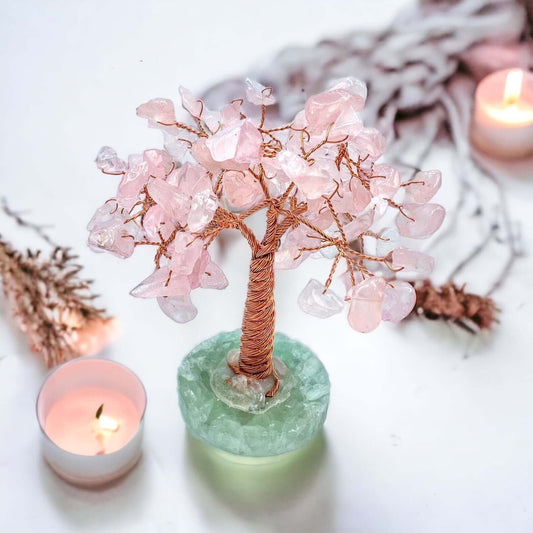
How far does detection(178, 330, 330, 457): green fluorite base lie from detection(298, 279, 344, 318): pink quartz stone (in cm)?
17

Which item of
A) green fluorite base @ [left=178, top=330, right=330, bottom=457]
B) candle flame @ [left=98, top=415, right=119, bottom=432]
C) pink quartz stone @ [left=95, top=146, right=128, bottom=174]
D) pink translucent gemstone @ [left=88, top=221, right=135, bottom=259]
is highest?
pink quartz stone @ [left=95, top=146, right=128, bottom=174]

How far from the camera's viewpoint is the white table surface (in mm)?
896

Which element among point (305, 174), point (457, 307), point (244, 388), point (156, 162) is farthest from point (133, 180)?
point (457, 307)

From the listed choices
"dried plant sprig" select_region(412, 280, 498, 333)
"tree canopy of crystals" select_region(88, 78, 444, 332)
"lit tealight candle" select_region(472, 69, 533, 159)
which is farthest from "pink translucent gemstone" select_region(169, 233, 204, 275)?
"lit tealight candle" select_region(472, 69, 533, 159)

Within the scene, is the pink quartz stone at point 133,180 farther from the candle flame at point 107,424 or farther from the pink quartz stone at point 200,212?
the candle flame at point 107,424

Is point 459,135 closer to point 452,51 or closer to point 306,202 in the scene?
point 452,51

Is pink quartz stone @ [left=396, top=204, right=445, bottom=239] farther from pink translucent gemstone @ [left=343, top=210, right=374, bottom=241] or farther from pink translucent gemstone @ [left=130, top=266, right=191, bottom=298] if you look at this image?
pink translucent gemstone @ [left=130, top=266, right=191, bottom=298]

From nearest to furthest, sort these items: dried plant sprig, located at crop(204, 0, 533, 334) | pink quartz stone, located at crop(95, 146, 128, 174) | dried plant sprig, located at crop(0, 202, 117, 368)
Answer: pink quartz stone, located at crop(95, 146, 128, 174)
dried plant sprig, located at crop(0, 202, 117, 368)
dried plant sprig, located at crop(204, 0, 533, 334)

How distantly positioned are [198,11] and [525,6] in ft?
1.41

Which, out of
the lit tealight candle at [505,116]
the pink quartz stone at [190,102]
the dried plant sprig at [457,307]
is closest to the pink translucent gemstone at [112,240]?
the pink quartz stone at [190,102]


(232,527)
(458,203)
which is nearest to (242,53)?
(458,203)

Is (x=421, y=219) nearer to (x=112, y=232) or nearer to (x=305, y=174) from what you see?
(x=305, y=174)

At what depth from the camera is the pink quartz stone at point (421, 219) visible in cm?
73

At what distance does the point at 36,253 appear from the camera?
1.03 metres
